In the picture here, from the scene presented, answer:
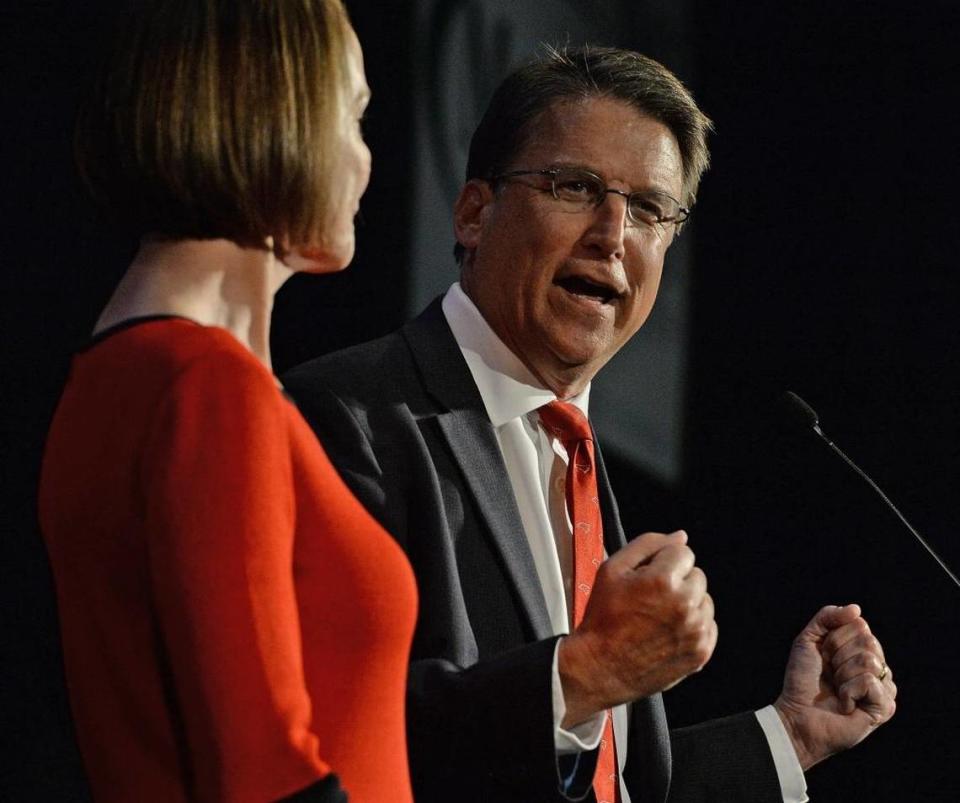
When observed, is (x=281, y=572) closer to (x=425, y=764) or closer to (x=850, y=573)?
(x=425, y=764)

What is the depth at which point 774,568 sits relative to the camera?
2.77m

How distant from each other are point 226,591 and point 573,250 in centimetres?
102

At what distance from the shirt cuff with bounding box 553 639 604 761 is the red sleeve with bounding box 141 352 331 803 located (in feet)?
1.37

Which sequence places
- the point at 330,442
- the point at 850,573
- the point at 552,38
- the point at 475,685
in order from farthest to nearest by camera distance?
the point at 850,573 → the point at 552,38 → the point at 330,442 → the point at 475,685

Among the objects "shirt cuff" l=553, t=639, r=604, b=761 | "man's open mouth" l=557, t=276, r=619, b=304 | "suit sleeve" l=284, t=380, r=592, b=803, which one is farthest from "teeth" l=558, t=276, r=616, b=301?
"shirt cuff" l=553, t=639, r=604, b=761

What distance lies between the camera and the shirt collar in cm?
167

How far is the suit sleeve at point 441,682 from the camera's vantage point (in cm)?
130

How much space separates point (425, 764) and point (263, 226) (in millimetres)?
621

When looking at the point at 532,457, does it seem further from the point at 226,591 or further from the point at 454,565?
the point at 226,591

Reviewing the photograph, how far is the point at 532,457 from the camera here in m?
1.66

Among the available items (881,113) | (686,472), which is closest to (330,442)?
(686,472)

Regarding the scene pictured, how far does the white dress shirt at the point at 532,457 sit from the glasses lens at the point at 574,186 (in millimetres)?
182

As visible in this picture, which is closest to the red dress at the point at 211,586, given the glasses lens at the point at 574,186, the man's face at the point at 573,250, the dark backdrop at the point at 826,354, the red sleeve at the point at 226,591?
the red sleeve at the point at 226,591

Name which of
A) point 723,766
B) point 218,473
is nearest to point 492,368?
point 723,766
